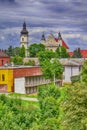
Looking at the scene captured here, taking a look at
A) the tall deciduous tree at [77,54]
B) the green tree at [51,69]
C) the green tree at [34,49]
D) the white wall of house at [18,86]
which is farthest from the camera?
the green tree at [34,49]

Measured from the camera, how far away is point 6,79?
205ft

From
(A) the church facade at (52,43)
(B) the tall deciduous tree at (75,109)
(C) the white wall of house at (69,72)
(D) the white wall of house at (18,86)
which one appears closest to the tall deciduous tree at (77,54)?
(A) the church facade at (52,43)

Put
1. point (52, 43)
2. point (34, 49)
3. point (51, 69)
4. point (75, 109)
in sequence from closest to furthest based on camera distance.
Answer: point (75, 109) → point (51, 69) → point (34, 49) → point (52, 43)

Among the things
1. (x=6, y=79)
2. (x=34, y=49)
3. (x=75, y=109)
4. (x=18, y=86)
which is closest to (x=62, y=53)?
(x=34, y=49)

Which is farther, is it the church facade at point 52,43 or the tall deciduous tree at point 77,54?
the church facade at point 52,43

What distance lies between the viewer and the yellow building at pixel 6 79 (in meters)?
62.5

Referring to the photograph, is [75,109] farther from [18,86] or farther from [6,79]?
[18,86]

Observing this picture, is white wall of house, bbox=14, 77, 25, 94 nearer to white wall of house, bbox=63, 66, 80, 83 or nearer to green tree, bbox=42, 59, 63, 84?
green tree, bbox=42, 59, 63, 84

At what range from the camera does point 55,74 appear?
70.4 m

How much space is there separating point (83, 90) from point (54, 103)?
10767 millimetres

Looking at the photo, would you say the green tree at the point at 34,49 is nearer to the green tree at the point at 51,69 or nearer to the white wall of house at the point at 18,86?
the green tree at the point at 51,69

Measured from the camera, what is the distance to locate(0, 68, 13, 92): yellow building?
2459 inches

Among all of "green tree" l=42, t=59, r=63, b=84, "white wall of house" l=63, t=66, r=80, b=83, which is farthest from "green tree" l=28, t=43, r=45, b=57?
"green tree" l=42, t=59, r=63, b=84

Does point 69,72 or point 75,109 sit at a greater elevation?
point 75,109
